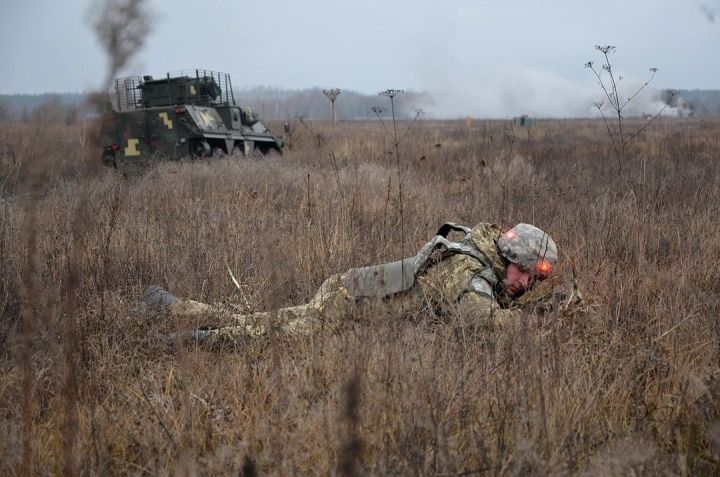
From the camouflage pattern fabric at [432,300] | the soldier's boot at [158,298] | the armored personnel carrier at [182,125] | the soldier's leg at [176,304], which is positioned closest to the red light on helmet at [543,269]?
the camouflage pattern fabric at [432,300]

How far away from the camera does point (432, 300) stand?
346 cm

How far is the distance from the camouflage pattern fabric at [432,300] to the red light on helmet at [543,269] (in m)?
0.23

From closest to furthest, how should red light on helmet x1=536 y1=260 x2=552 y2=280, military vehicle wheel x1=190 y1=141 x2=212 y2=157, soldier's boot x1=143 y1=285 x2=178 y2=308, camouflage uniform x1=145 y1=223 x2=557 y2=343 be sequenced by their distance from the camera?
camouflage uniform x1=145 y1=223 x2=557 y2=343, red light on helmet x1=536 y1=260 x2=552 y2=280, soldier's boot x1=143 y1=285 x2=178 y2=308, military vehicle wheel x1=190 y1=141 x2=212 y2=157

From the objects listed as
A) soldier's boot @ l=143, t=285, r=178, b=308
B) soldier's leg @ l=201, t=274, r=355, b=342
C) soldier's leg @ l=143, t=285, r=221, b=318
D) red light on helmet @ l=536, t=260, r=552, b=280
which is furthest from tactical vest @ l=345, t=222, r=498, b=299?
soldier's boot @ l=143, t=285, r=178, b=308

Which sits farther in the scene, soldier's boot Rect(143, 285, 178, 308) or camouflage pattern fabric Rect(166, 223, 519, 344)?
soldier's boot Rect(143, 285, 178, 308)

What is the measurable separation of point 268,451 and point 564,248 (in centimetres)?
314

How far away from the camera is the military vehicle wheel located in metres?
Result: 11.6

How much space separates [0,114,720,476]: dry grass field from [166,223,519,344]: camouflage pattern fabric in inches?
Result: 4.6

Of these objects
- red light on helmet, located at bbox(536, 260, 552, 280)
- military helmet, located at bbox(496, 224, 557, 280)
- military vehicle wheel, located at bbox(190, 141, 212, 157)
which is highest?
military vehicle wheel, located at bbox(190, 141, 212, 157)

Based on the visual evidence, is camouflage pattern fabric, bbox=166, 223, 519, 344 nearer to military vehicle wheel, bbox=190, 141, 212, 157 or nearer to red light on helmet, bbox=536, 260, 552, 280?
red light on helmet, bbox=536, 260, 552, 280

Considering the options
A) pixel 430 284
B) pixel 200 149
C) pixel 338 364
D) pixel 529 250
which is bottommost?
pixel 338 364

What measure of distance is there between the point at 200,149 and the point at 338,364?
982cm

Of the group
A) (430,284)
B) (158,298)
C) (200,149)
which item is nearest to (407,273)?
(430,284)

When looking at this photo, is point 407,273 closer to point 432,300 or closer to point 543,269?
point 432,300
